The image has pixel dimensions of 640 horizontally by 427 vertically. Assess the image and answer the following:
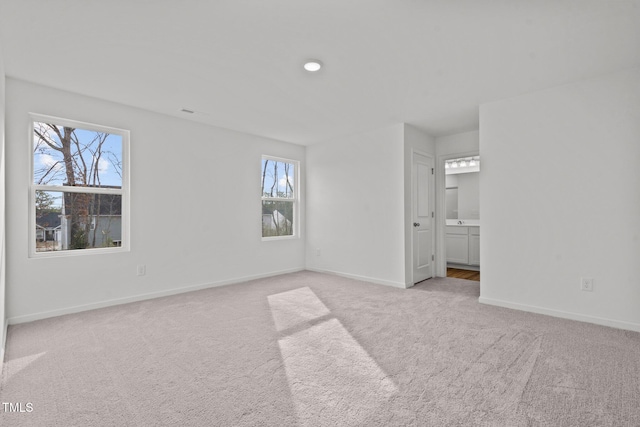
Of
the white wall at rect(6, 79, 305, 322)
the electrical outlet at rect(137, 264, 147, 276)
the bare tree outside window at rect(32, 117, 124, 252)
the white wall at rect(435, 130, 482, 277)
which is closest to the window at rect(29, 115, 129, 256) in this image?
the bare tree outside window at rect(32, 117, 124, 252)

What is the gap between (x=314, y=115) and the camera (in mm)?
4191

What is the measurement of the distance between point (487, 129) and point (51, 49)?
4394mm

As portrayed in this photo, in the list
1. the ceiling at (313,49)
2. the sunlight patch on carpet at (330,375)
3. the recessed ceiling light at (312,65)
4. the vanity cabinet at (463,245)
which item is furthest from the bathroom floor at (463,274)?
the recessed ceiling light at (312,65)

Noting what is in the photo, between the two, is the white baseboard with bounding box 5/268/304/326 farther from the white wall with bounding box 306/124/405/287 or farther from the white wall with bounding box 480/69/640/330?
the white wall with bounding box 480/69/640/330

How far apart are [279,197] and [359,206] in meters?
1.52

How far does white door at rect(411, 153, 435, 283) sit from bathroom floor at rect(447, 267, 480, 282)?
22.0 inches

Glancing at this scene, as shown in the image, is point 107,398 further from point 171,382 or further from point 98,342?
point 98,342

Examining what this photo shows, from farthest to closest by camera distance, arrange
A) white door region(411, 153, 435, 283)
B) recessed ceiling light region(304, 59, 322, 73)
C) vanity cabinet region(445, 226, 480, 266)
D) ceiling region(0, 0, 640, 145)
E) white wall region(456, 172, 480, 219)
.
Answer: white wall region(456, 172, 480, 219) → vanity cabinet region(445, 226, 480, 266) → white door region(411, 153, 435, 283) → recessed ceiling light region(304, 59, 322, 73) → ceiling region(0, 0, 640, 145)

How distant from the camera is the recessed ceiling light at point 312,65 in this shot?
8.90 ft

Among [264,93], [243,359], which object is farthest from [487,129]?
[243,359]

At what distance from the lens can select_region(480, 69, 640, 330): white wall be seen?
289 centimetres

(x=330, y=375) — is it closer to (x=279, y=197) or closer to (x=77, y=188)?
(x=77, y=188)

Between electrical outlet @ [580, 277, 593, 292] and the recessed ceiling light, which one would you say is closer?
the recessed ceiling light

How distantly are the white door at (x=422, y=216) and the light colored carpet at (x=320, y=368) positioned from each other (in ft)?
4.72
